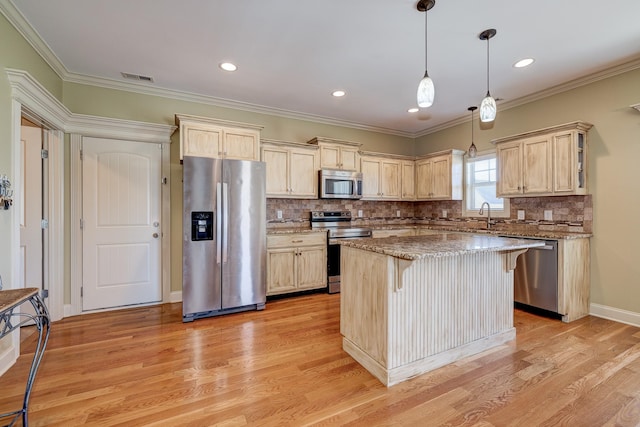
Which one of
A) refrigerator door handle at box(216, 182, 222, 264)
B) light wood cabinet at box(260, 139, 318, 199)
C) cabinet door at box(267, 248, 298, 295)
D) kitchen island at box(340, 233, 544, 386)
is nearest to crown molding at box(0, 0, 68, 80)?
refrigerator door handle at box(216, 182, 222, 264)

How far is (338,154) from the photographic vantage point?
4625 millimetres

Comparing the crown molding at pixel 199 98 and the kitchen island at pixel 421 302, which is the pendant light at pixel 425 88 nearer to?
the kitchen island at pixel 421 302

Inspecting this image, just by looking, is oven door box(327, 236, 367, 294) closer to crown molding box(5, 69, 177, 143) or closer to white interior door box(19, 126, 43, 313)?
crown molding box(5, 69, 177, 143)

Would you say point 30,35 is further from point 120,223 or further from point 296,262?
point 296,262

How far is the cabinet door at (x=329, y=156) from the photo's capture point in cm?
452

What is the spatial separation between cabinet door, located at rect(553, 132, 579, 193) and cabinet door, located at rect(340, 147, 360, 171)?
2539 millimetres

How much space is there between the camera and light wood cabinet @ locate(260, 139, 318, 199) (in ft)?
13.6

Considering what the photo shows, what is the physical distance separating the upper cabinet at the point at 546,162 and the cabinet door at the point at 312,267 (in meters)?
2.63

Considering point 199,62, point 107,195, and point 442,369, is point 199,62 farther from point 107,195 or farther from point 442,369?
point 442,369

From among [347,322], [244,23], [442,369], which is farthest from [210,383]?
[244,23]

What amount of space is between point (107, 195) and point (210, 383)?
8.76 feet

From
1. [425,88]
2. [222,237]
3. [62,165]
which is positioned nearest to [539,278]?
[425,88]

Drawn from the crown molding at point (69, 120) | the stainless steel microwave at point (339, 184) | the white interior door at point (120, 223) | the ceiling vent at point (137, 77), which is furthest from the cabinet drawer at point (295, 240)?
the ceiling vent at point (137, 77)

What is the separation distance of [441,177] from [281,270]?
9.95ft
